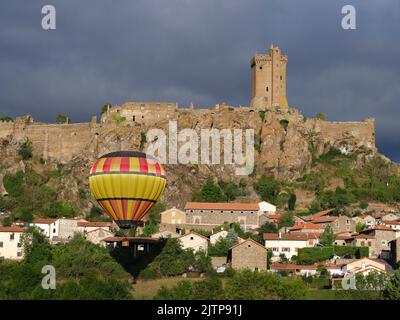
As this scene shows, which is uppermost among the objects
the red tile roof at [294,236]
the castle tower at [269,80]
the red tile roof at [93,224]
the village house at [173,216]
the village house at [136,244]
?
the castle tower at [269,80]

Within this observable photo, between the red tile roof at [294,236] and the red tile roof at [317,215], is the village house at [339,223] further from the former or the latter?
the red tile roof at [294,236]

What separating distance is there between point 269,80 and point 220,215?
77.3 feet

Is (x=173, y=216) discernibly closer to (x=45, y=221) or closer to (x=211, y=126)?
(x=45, y=221)

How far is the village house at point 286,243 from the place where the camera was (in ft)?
203

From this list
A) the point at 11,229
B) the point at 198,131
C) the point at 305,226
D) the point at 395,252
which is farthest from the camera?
the point at 198,131

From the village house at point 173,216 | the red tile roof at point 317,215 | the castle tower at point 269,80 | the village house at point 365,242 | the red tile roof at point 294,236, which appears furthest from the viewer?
the castle tower at point 269,80

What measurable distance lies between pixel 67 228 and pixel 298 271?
20.2 m

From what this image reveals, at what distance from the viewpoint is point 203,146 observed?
262 feet

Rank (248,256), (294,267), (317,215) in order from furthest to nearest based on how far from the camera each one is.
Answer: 1. (317,215)
2. (248,256)
3. (294,267)

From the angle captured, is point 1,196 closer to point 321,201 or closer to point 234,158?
point 234,158

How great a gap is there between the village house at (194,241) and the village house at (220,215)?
7.88 metres

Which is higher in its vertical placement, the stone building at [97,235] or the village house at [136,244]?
the stone building at [97,235]

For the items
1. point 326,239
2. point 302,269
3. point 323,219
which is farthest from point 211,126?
point 302,269

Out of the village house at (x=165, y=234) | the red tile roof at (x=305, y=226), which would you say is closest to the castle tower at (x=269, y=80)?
the red tile roof at (x=305, y=226)
